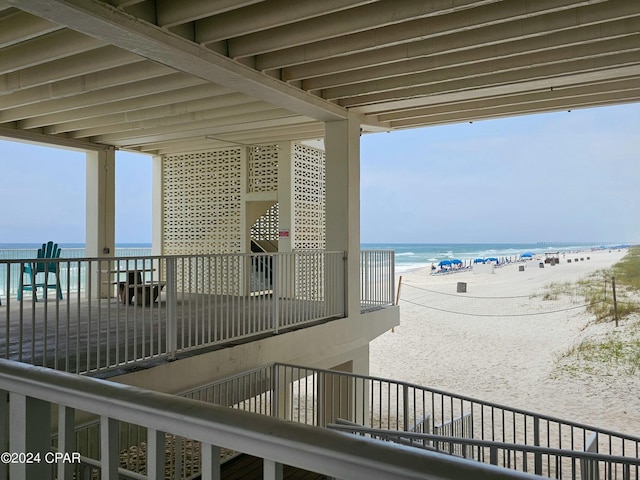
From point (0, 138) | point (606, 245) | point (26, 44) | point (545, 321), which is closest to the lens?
point (26, 44)

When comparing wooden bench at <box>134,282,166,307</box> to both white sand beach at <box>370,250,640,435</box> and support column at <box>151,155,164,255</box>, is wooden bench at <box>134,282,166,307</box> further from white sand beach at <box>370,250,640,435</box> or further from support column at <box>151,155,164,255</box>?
white sand beach at <box>370,250,640,435</box>

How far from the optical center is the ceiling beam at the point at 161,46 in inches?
165

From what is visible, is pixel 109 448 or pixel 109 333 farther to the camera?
pixel 109 333

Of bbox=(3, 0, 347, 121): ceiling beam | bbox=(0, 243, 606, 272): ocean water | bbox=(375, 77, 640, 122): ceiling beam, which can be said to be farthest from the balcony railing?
bbox=(0, 243, 606, 272): ocean water

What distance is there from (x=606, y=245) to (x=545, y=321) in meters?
20.9

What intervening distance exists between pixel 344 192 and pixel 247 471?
441 centimetres

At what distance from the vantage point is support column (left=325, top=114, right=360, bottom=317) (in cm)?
834

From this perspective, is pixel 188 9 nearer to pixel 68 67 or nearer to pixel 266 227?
pixel 68 67

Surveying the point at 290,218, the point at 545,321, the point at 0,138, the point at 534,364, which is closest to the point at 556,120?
the point at 545,321

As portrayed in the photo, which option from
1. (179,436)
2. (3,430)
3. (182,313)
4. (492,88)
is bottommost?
(182,313)

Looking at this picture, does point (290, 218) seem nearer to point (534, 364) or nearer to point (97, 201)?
point (97, 201)

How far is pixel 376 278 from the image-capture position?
9.84 metres

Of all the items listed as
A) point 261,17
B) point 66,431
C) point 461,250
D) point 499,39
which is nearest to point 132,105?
point 261,17

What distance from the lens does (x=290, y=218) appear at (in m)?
10.9
